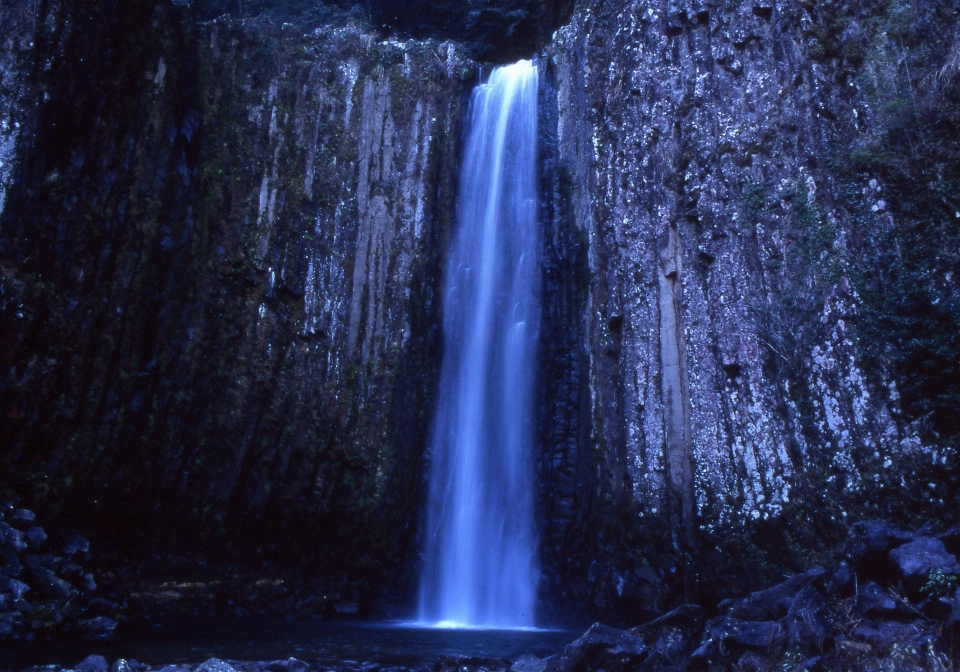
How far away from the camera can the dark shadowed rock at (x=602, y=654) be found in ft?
21.7

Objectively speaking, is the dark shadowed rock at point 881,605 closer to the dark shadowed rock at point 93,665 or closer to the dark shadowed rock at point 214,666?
the dark shadowed rock at point 214,666

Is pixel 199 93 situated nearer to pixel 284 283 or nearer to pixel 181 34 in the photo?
pixel 181 34

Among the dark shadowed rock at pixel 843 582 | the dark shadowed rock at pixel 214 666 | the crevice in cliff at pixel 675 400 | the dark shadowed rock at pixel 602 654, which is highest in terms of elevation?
the crevice in cliff at pixel 675 400

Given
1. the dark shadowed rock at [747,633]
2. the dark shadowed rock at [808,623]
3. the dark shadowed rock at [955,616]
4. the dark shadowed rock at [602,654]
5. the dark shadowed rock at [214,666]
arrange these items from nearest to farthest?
1. the dark shadowed rock at [955,616]
2. the dark shadowed rock at [808,623]
3. the dark shadowed rock at [747,633]
4. the dark shadowed rock at [602,654]
5. the dark shadowed rock at [214,666]

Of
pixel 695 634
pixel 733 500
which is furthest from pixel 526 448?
pixel 695 634

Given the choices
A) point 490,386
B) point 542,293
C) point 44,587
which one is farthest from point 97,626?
point 542,293

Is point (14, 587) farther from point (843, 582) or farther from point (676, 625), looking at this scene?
point (843, 582)

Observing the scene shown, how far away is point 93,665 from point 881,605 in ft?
23.4

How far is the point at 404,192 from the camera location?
1406cm

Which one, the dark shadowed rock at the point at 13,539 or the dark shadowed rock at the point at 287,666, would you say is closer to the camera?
the dark shadowed rock at the point at 287,666

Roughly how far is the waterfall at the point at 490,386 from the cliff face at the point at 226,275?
48 cm

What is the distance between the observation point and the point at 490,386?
13.1 meters

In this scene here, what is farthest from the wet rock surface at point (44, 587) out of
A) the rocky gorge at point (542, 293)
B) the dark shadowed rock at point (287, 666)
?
the dark shadowed rock at point (287, 666)

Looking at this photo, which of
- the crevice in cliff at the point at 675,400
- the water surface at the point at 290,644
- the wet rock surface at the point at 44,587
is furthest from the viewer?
the crevice in cliff at the point at 675,400
